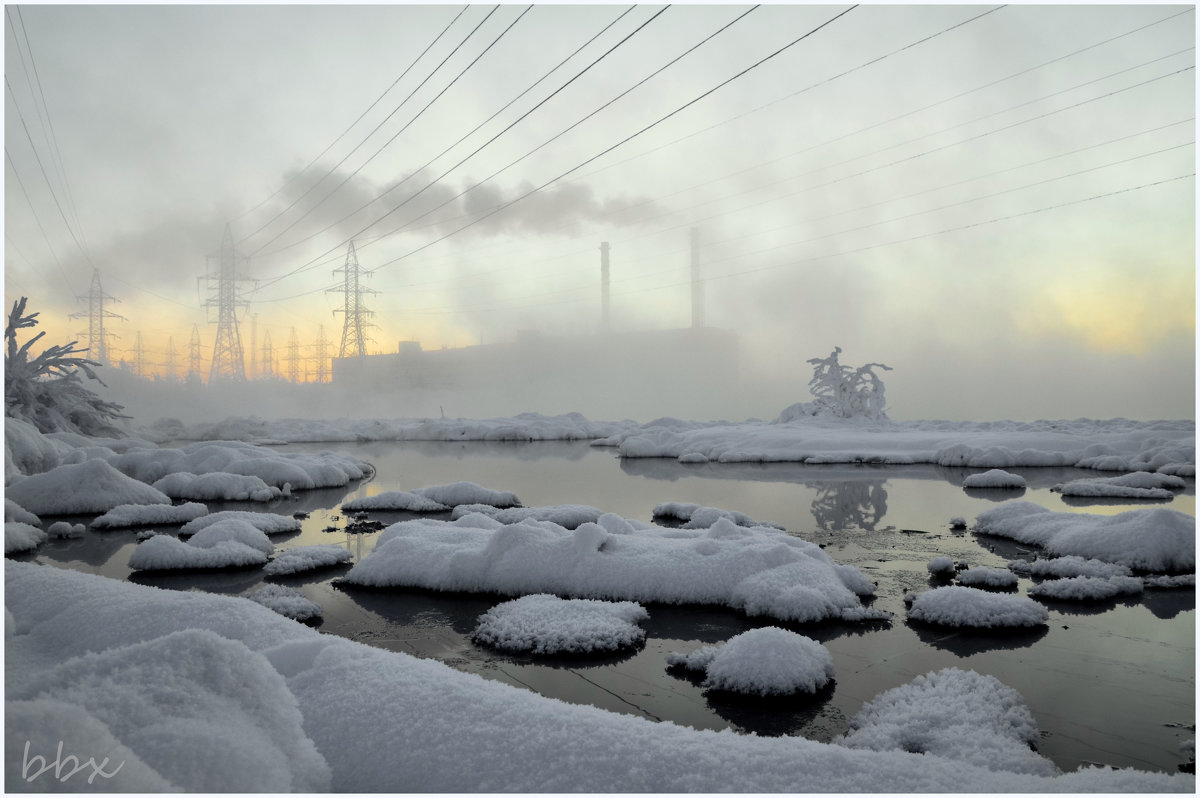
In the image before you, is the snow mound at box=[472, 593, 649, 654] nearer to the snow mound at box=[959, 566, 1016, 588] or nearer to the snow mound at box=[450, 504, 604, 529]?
the snow mound at box=[959, 566, 1016, 588]

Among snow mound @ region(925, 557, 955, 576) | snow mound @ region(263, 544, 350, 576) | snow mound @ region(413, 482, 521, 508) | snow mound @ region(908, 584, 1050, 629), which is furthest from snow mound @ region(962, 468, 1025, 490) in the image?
snow mound @ region(263, 544, 350, 576)

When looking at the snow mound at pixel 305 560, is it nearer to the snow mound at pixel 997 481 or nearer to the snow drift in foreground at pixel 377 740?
the snow drift in foreground at pixel 377 740

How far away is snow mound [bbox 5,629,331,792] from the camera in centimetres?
184

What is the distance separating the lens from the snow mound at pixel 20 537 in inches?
299

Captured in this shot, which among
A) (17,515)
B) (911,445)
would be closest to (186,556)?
(17,515)

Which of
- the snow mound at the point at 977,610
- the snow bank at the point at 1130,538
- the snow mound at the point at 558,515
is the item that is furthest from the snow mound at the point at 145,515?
the snow bank at the point at 1130,538

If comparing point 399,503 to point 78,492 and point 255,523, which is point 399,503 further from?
point 78,492

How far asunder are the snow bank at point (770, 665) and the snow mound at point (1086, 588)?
2.96 metres

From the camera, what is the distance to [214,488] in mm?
12242

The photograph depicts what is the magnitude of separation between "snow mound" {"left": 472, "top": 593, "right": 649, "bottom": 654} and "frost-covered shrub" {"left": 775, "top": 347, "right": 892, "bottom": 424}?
2586cm

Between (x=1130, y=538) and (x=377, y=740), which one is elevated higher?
(x=377, y=740)

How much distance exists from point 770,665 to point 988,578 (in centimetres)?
352

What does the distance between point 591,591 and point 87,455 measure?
1221cm

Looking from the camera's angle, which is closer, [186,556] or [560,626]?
[560,626]
